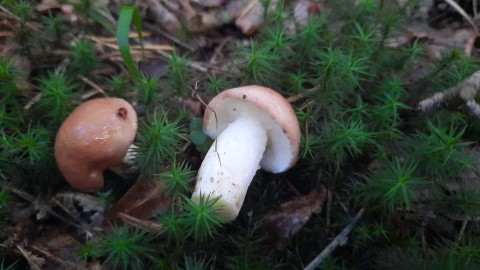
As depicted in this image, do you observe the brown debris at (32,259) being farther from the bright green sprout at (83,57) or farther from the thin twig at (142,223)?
the bright green sprout at (83,57)

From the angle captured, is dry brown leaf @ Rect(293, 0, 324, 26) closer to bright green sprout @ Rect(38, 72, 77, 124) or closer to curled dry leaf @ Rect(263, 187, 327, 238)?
curled dry leaf @ Rect(263, 187, 327, 238)

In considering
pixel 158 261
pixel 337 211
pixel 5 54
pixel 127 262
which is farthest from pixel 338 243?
pixel 5 54

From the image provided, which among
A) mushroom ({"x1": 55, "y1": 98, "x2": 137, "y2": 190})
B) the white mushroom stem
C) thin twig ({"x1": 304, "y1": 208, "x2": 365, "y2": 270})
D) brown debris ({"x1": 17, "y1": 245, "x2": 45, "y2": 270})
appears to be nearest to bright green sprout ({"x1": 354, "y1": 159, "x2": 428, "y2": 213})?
thin twig ({"x1": 304, "y1": 208, "x2": 365, "y2": 270})

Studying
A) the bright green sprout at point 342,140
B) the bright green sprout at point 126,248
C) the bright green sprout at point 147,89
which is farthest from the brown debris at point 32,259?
the bright green sprout at point 342,140

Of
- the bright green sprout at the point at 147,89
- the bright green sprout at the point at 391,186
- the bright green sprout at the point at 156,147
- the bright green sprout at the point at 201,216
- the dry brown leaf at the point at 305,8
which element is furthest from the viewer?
the dry brown leaf at the point at 305,8

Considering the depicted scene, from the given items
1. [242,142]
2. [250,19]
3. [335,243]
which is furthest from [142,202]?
[250,19]

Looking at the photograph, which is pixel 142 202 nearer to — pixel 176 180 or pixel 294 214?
pixel 176 180

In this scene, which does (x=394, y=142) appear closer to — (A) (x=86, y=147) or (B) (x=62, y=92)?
(A) (x=86, y=147)

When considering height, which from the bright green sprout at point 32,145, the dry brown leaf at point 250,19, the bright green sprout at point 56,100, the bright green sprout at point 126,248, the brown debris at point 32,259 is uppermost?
the dry brown leaf at point 250,19
